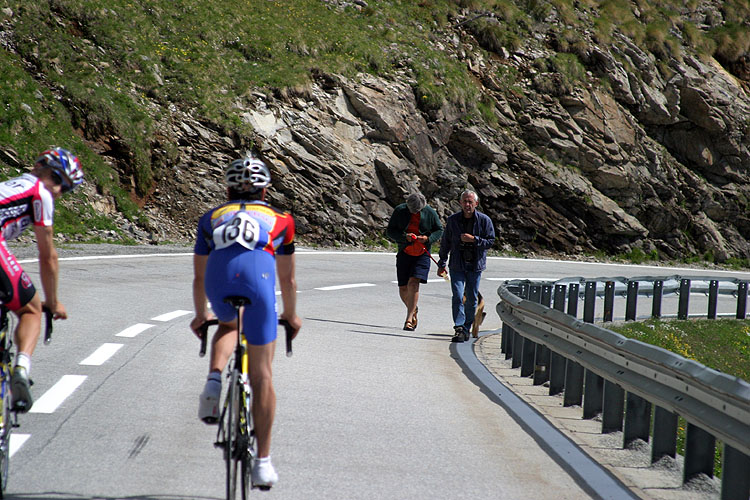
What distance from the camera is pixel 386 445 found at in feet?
19.2

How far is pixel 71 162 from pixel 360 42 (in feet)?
109

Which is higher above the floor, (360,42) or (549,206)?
(360,42)

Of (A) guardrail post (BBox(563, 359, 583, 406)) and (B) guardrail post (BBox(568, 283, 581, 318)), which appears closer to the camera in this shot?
(A) guardrail post (BBox(563, 359, 583, 406))

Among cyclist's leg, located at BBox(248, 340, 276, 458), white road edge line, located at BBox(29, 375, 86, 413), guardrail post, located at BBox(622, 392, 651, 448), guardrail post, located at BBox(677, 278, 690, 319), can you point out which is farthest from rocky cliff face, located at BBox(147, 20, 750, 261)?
cyclist's leg, located at BBox(248, 340, 276, 458)

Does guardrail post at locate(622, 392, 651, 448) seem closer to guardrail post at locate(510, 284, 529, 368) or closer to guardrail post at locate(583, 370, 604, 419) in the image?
guardrail post at locate(583, 370, 604, 419)

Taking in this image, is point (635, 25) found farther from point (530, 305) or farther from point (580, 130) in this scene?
point (530, 305)

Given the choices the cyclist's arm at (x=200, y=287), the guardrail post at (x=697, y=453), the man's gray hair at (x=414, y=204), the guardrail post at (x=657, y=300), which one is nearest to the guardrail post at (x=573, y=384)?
the guardrail post at (x=697, y=453)

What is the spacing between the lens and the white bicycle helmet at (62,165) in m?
4.45

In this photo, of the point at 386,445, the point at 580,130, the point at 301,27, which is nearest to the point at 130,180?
the point at 301,27

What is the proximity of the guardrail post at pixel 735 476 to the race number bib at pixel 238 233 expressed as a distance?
8.23 feet

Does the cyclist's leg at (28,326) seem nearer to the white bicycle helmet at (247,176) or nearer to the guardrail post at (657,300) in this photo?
the white bicycle helmet at (247,176)

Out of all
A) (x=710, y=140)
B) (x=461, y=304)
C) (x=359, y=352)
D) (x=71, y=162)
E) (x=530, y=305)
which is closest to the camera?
(x=71, y=162)

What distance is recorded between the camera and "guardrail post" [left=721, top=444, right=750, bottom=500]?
4453 millimetres

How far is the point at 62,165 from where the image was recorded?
4.46 m
